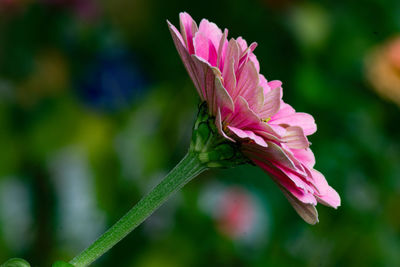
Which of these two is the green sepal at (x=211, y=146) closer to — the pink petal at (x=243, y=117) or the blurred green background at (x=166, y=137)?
the pink petal at (x=243, y=117)

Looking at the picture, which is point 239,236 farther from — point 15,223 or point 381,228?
point 15,223

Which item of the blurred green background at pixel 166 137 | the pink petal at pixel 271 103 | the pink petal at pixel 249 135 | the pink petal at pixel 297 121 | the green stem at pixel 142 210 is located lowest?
the blurred green background at pixel 166 137

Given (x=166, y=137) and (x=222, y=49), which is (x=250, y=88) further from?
(x=166, y=137)

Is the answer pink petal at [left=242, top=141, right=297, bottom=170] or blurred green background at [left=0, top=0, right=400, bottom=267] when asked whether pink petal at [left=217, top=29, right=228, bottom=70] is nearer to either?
pink petal at [left=242, top=141, right=297, bottom=170]

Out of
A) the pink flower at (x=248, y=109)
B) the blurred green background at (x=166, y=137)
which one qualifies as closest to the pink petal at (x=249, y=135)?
the pink flower at (x=248, y=109)

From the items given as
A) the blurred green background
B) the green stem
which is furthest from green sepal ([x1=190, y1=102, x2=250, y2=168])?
the blurred green background

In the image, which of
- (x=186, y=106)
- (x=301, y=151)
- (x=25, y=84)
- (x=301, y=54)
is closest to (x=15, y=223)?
(x=25, y=84)
